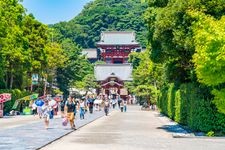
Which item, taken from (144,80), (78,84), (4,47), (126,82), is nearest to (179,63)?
(4,47)

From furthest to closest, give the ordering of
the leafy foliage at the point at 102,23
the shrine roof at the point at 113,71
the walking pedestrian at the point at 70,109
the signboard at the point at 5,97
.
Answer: the leafy foliage at the point at 102,23 < the shrine roof at the point at 113,71 < the signboard at the point at 5,97 < the walking pedestrian at the point at 70,109

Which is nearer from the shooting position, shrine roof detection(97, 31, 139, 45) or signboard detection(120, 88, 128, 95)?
signboard detection(120, 88, 128, 95)

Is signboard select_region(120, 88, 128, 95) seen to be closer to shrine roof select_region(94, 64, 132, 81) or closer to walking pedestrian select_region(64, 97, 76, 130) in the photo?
shrine roof select_region(94, 64, 132, 81)

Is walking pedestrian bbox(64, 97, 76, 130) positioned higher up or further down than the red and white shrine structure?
further down

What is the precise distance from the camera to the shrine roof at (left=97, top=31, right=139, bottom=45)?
118 metres

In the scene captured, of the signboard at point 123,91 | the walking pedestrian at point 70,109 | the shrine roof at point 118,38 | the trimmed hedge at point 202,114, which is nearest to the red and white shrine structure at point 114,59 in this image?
the shrine roof at point 118,38

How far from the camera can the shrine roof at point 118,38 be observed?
387ft

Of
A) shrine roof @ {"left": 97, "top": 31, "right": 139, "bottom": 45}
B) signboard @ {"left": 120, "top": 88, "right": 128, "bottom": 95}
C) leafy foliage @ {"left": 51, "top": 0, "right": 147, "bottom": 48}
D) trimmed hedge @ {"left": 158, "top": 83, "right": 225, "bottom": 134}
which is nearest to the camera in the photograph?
trimmed hedge @ {"left": 158, "top": 83, "right": 225, "bottom": 134}

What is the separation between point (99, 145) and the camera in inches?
656

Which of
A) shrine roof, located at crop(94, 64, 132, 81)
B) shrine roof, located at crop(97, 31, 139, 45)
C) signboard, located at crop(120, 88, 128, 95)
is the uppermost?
shrine roof, located at crop(97, 31, 139, 45)

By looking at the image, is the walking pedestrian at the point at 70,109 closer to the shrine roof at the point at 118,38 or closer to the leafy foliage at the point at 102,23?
the shrine roof at the point at 118,38

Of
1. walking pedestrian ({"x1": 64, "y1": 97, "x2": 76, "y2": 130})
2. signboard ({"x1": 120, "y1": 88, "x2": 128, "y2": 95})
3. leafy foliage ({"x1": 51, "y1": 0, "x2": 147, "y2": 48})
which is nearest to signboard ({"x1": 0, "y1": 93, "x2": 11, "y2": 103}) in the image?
walking pedestrian ({"x1": 64, "y1": 97, "x2": 76, "y2": 130})

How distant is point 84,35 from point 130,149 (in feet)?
422

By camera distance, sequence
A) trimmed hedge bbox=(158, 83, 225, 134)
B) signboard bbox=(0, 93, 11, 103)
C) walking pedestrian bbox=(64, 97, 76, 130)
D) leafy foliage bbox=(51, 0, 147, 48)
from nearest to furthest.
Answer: trimmed hedge bbox=(158, 83, 225, 134), walking pedestrian bbox=(64, 97, 76, 130), signboard bbox=(0, 93, 11, 103), leafy foliage bbox=(51, 0, 147, 48)
